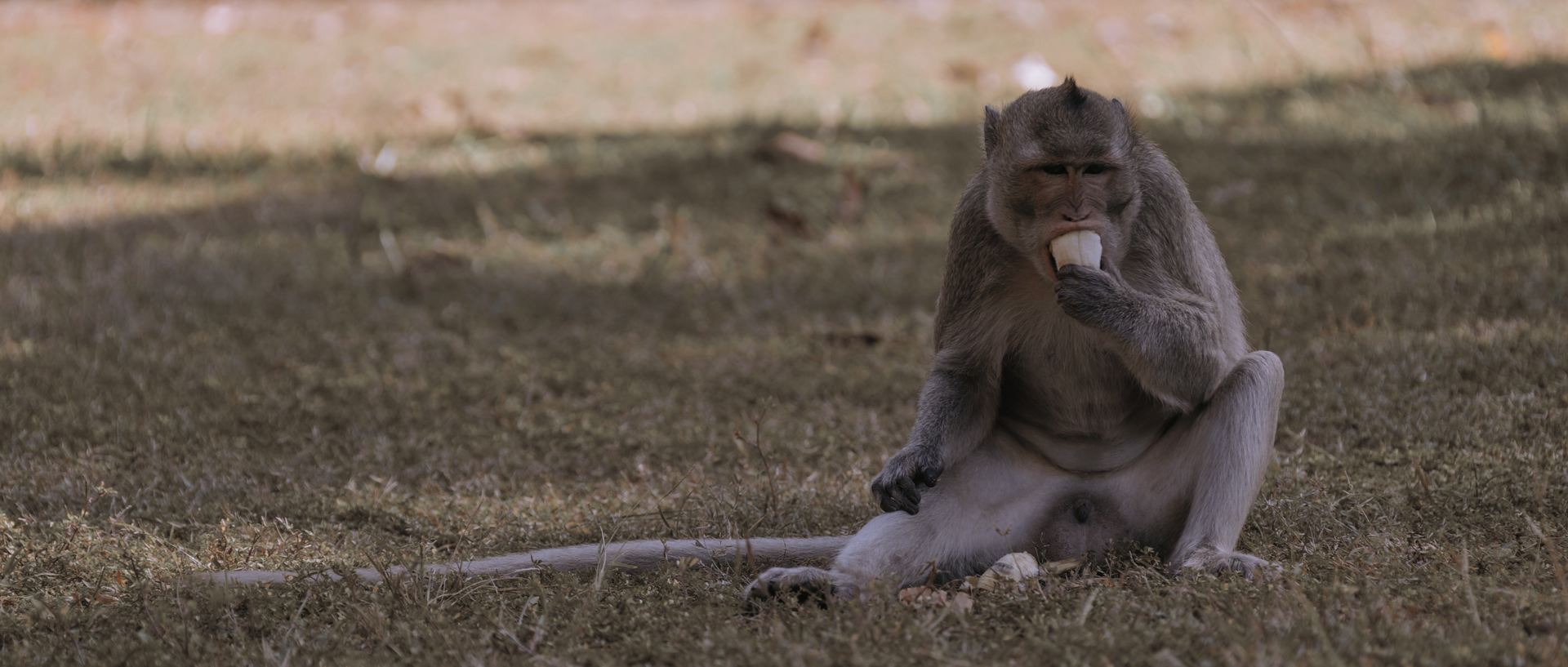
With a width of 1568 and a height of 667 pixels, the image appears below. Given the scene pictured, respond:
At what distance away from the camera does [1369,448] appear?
4195 millimetres

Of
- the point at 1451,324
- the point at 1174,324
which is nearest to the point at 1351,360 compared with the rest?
the point at 1451,324

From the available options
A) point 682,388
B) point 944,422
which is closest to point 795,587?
point 944,422

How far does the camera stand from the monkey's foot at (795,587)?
317 cm

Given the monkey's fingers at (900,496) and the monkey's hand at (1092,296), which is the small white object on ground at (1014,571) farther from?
the monkey's hand at (1092,296)

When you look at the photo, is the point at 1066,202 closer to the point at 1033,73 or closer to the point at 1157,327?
the point at 1157,327

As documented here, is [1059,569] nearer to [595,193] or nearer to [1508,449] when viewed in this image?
[1508,449]

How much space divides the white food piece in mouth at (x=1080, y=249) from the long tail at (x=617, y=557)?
105 centimetres

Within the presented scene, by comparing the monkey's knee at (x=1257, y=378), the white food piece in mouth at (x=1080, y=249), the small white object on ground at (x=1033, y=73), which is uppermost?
the white food piece in mouth at (x=1080, y=249)

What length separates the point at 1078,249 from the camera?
10.5 ft

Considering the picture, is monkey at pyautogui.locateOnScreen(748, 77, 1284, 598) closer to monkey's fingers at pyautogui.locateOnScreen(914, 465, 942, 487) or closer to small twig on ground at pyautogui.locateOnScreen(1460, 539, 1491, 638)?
monkey's fingers at pyautogui.locateOnScreen(914, 465, 942, 487)

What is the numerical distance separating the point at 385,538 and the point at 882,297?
11.1 ft

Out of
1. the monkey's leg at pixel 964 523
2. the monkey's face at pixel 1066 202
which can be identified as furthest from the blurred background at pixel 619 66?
the monkey's face at pixel 1066 202

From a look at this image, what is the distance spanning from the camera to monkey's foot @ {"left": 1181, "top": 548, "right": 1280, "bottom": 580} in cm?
304

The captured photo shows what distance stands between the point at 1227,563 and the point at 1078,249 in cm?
88
